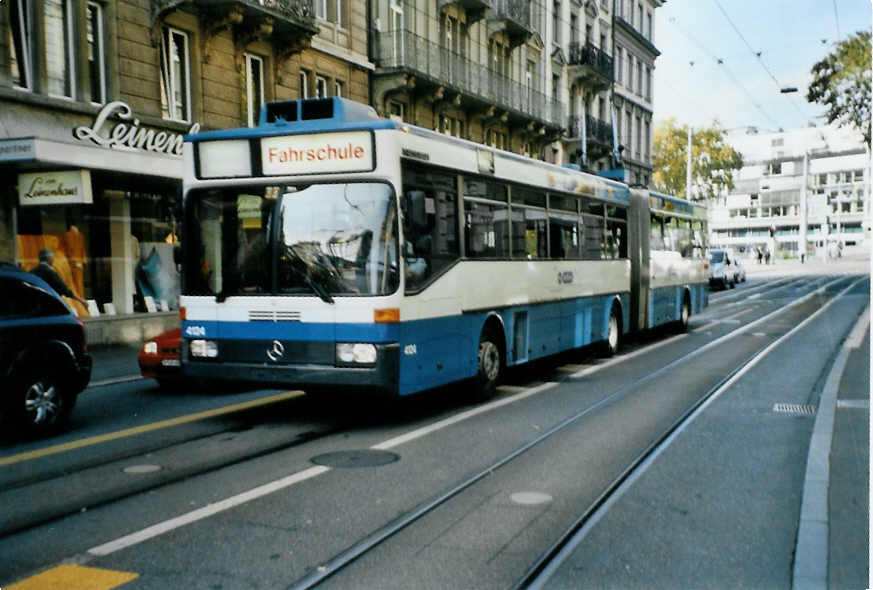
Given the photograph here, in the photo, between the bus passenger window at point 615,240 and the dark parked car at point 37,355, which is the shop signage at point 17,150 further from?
the bus passenger window at point 615,240

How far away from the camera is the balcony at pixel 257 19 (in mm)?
19641

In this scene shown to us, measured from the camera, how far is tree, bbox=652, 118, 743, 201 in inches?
2749

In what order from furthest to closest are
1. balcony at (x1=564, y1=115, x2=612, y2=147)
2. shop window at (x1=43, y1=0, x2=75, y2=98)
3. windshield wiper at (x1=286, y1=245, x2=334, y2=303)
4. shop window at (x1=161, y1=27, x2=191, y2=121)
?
1. balcony at (x1=564, y1=115, x2=612, y2=147)
2. shop window at (x1=161, y1=27, x2=191, y2=121)
3. shop window at (x1=43, y1=0, x2=75, y2=98)
4. windshield wiper at (x1=286, y1=245, x2=334, y2=303)

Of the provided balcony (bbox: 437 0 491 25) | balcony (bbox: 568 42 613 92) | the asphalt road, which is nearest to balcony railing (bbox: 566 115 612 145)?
balcony (bbox: 568 42 613 92)

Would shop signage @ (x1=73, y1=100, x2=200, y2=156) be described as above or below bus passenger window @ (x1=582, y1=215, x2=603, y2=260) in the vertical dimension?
above

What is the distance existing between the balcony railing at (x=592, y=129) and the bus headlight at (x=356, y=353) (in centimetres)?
3635

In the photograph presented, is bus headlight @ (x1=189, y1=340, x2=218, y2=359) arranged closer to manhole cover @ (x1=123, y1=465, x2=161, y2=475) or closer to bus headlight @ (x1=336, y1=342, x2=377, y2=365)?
bus headlight @ (x1=336, y1=342, x2=377, y2=365)

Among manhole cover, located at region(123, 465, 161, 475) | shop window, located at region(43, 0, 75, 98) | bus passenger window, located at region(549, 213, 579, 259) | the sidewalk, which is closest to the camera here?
manhole cover, located at region(123, 465, 161, 475)

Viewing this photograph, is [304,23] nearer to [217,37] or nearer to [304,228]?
[217,37]

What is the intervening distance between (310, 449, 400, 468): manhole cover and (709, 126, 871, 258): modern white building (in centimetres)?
9179

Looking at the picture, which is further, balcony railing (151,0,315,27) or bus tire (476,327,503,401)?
balcony railing (151,0,315,27)

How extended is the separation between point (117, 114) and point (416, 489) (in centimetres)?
1382

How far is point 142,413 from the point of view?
9672 mm

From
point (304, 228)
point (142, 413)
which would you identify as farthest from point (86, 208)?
point (304, 228)
